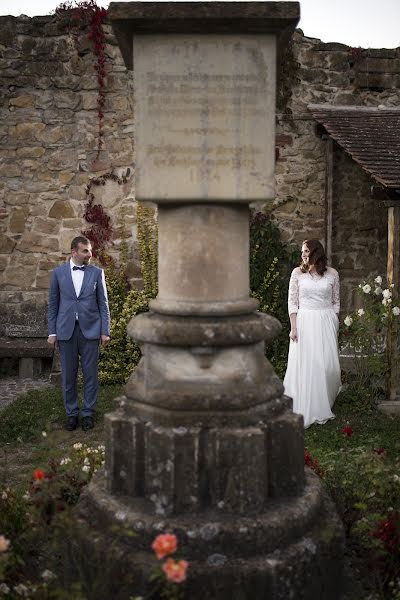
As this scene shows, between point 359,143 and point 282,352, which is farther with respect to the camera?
point 282,352

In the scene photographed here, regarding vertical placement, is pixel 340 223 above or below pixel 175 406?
above

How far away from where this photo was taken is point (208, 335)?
10.5 ft

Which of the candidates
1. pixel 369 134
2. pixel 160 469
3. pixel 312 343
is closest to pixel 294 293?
pixel 312 343

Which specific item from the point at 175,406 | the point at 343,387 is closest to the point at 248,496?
the point at 175,406

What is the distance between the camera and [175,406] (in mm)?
3203

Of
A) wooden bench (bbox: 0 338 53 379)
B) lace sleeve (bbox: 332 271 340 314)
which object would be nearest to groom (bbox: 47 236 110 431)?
lace sleeve (bbox: 332 271 340 314)

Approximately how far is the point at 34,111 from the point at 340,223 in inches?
172

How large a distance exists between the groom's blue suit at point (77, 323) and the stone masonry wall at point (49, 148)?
300 cm

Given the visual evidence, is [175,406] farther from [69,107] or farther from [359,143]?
[69,107]

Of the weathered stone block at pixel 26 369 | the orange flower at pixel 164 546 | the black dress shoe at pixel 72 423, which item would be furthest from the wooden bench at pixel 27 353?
the orange flower at pixel 164 546

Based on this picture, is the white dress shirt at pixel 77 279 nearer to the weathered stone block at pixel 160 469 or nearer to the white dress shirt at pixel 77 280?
the white dress shirt at pixel 77 280

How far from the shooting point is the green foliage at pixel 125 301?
8.98 metres

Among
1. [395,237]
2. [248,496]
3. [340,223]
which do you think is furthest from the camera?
[340,223]

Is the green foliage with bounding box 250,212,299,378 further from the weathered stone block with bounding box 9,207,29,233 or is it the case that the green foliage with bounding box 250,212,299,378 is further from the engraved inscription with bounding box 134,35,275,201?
the engraved inscription with bounding box 134,35,275,201
